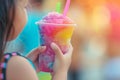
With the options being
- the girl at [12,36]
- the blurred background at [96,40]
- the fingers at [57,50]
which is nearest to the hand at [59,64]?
the fingers at [57,50]

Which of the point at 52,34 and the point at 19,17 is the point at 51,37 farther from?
the point at 19,17

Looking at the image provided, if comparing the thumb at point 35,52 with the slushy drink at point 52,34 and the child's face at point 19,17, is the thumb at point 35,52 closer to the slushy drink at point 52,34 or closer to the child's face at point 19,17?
the slushy drink at point 52,34

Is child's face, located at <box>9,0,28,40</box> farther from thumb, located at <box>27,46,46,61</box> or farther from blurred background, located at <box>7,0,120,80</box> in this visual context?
blurred background, located at <box>7,0,120,80</box>

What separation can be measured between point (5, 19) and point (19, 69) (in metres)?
0.15

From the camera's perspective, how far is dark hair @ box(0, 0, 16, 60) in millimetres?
1014

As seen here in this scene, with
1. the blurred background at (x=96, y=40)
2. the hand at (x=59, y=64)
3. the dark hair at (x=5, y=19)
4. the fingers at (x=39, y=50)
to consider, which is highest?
→ the dark hair at (x=5, y=19)

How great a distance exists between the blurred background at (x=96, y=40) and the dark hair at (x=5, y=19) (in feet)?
6.38

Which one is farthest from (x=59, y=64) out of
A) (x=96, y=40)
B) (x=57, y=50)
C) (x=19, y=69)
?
(x=96, y=40)

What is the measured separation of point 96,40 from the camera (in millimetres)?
3176

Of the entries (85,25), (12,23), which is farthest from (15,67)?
(85,25)

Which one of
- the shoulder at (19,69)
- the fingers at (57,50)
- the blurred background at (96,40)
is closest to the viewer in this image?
the shoulder at (19,69)

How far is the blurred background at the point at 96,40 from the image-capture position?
306cm

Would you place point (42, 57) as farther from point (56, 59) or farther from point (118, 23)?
point (118, 23)

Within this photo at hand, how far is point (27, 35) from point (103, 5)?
6.24ft
